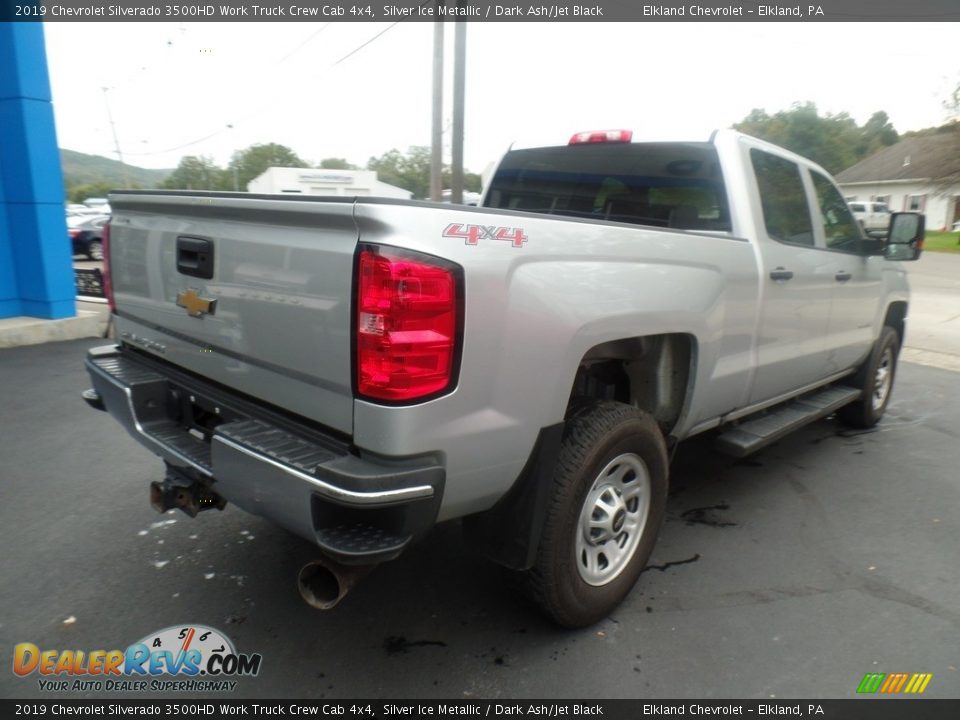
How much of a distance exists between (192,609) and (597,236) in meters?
2.27

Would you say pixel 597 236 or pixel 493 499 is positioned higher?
pixel 597 236

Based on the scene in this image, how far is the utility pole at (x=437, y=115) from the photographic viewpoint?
536 inches

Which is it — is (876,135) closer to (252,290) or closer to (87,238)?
(87,238)

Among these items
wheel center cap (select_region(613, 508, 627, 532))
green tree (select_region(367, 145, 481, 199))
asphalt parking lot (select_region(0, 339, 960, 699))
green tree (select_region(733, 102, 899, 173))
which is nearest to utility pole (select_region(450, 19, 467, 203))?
asphalt parking lot (select_region(0, 339, 960, 699))

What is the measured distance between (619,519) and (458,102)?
11433mm

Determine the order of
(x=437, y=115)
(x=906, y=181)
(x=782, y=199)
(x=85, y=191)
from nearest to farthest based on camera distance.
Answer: (x=782, y=199) < (x=437, y=115) < (x=906, y=181) < (x=85, y=191)

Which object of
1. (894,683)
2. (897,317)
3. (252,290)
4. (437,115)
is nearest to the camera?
(252,290)

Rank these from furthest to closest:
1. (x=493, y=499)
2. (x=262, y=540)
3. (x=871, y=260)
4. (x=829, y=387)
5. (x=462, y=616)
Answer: (x=829, y=387) → (x=871, y=260) → (x=262, y=540) → (x=462, y=616) → (x=493, y=499)

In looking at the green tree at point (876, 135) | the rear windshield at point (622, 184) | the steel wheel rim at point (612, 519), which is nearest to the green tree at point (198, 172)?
the rear windshield at point (622, 184)

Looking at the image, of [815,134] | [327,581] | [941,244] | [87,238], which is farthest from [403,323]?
[815,134]

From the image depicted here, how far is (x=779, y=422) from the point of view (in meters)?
4.05

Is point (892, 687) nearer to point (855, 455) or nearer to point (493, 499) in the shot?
point (493, 499)

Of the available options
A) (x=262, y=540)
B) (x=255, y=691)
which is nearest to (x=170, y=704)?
(x=255, y=691)

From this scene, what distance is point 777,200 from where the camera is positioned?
152 inches
